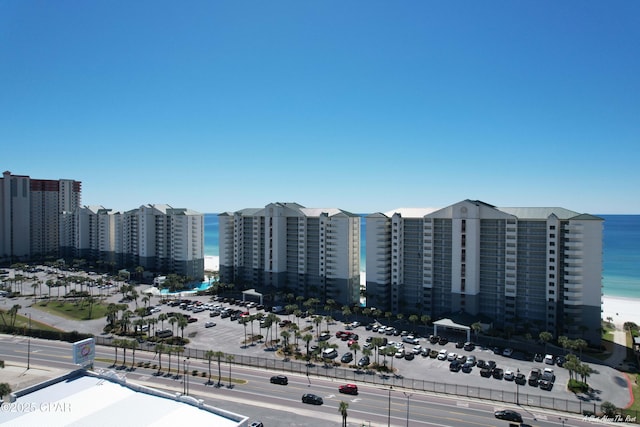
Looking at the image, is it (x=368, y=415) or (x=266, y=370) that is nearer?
(x=368, y=415)

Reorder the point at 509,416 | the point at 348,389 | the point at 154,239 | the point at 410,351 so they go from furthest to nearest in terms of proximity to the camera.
→ the point at 154,239
the point at 410,351
the point at 348,389
the point at 509,416

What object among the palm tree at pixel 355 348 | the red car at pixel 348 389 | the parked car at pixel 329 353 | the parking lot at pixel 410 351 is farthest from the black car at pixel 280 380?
the palm tree at pixel 355 348

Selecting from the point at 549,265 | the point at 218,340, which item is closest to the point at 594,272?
the point at 549,265

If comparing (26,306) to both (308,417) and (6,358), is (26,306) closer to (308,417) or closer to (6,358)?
(6,358)

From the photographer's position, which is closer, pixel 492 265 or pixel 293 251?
pixel 492 265

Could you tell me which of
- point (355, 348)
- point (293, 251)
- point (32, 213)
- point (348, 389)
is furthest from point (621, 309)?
point (32, 213)

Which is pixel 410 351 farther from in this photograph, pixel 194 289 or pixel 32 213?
pixel 32 213

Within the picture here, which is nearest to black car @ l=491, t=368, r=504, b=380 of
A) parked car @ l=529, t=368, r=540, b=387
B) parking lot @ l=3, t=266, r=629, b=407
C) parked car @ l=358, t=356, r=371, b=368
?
parking lot @ l=3, t=266, r=629, b=407
